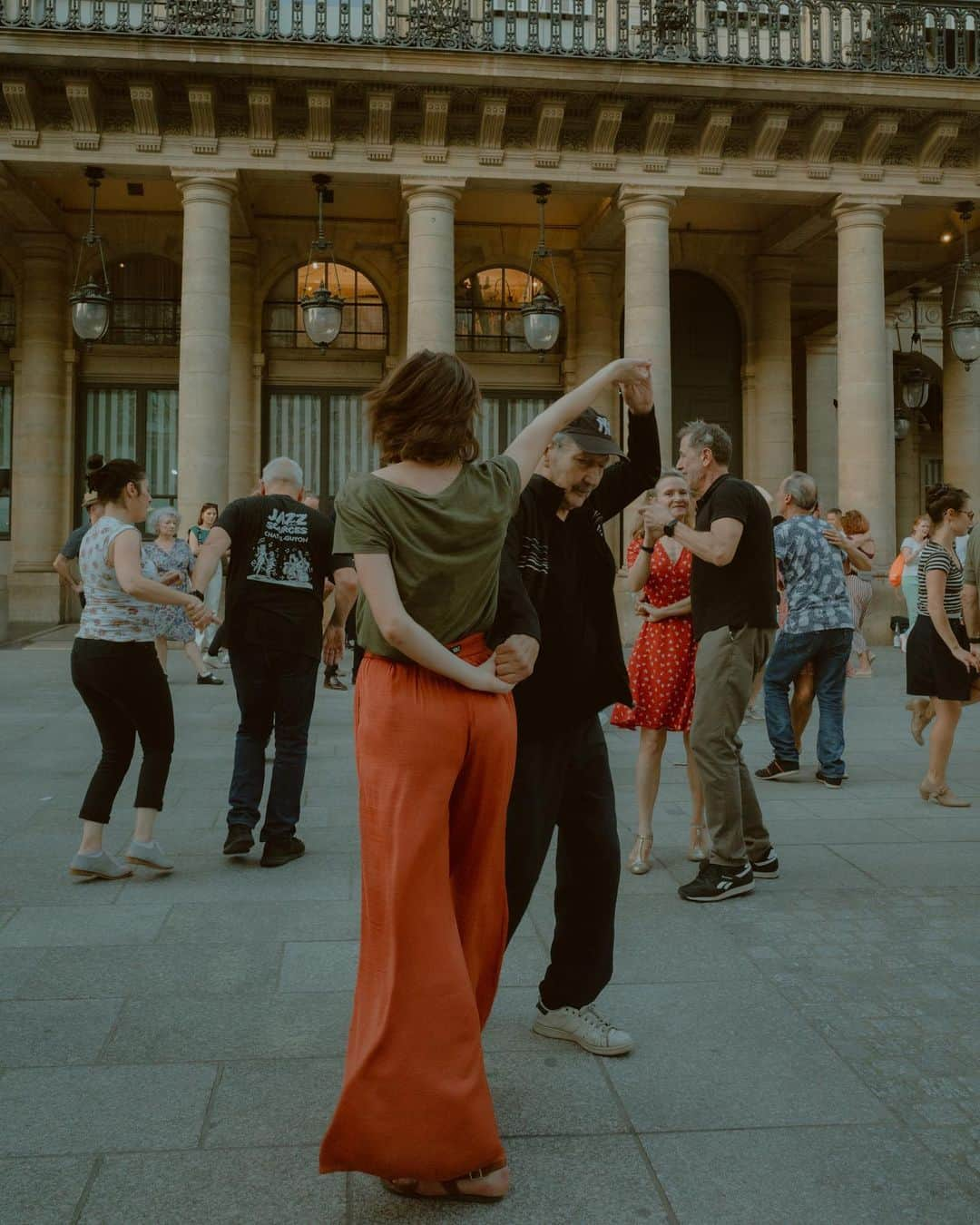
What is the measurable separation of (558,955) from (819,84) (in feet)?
58.4

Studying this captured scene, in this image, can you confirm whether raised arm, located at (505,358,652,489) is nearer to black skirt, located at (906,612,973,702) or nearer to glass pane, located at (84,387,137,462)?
black skirt, located at (906,612,973,702)

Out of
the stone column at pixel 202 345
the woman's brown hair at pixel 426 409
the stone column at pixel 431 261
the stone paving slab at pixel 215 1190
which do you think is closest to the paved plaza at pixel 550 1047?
the stone paving slab at pixel 215 1190

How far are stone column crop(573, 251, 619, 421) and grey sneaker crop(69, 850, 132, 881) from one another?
58.7 feet

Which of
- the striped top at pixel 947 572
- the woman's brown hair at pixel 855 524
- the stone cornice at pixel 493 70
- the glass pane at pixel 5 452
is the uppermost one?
the stone cornice at pixel 493 70

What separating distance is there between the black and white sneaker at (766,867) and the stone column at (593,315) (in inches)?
683

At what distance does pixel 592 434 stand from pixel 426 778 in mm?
1254

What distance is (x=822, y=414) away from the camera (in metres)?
25.6

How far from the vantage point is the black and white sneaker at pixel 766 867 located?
560cm

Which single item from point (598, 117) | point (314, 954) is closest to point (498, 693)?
point (314, 954)

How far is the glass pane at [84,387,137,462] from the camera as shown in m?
22.1

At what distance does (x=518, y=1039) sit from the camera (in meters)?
3.64

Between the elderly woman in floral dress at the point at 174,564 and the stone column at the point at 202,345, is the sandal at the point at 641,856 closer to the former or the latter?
the elderly woman in floral dress at the point at 174,564

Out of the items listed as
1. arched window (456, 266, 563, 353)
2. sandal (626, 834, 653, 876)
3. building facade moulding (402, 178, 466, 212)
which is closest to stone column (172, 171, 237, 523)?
building facade moulding (402, 178, 466, 212)

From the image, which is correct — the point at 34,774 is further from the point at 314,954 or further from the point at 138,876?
the point at 314,954
